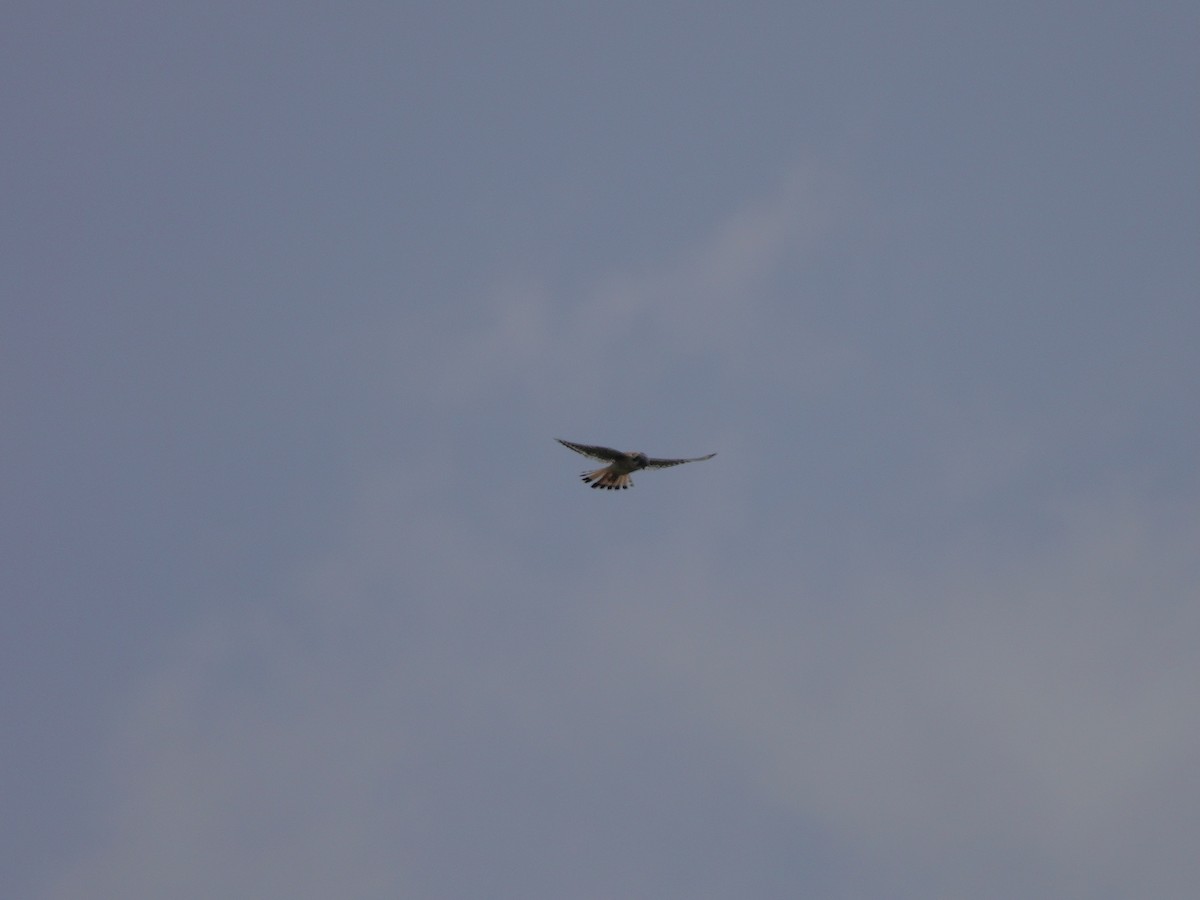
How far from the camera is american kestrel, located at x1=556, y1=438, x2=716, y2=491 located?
37.2 m

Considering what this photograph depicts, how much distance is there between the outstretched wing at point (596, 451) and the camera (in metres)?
37.2

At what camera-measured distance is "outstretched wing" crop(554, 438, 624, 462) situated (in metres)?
37.2

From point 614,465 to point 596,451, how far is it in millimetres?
1230

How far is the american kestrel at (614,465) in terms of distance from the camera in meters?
37.2

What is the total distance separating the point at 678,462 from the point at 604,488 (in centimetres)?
437

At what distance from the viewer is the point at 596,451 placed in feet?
123

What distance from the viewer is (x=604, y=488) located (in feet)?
123

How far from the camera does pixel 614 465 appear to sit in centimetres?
3794

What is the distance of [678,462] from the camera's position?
3922cm
